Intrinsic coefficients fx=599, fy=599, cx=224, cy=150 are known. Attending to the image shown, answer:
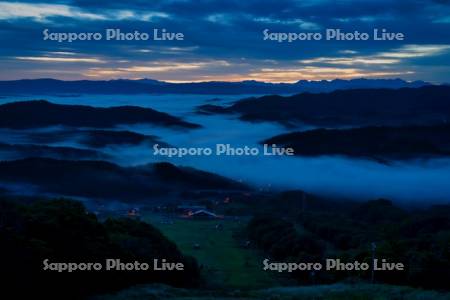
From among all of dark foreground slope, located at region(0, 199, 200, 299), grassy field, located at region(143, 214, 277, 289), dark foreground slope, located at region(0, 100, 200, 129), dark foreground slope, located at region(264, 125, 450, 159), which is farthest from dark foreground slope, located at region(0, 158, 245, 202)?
dark foreground slope, located at region(0, 199, 200, 299)

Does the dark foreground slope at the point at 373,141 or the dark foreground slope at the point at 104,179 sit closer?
the dark foreground slope at the point at 104,179

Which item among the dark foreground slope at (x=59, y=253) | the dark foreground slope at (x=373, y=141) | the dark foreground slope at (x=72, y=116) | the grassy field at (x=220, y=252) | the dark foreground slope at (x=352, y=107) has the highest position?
the dark foreground slope at (x=352, y=107)

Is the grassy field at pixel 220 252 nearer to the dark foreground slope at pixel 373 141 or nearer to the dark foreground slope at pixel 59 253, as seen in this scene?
the dark foreground slope at pixel 59 253

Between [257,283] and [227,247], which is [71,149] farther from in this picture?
[257,283]

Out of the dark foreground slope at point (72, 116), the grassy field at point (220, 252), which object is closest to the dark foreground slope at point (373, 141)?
the dark foreground slope at point (72, 116)

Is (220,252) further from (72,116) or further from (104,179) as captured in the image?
(72,116)
